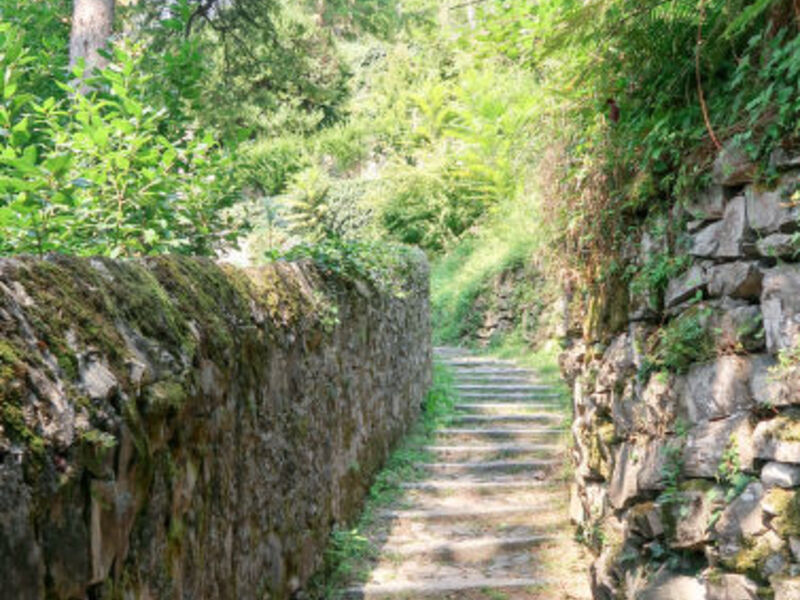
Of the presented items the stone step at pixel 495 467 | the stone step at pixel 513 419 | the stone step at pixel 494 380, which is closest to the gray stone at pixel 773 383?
the stone step at pixel 495 467

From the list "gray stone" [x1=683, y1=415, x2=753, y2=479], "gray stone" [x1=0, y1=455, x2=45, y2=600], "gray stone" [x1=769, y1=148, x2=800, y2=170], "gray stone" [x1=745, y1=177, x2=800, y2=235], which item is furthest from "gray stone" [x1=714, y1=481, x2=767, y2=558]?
"gray stone" [x1=0, y1=455, x2=45, y2=600]

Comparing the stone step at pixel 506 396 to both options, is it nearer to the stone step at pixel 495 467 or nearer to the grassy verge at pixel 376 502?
the grassy verge at pixel 376 502

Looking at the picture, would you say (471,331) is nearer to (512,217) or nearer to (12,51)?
(512,217)

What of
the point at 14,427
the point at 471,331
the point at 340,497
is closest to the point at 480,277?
the point at 471,331

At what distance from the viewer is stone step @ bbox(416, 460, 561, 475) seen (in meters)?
6.57

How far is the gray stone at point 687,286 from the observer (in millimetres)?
3252

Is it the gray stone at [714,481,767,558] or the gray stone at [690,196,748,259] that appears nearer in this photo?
the gray stone at [714,481,767,558]

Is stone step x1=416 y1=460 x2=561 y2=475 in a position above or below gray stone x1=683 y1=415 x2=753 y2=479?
below

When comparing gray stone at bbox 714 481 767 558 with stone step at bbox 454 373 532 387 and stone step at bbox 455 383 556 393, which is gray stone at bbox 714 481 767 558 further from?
stone step at bbox 454 373 532 387

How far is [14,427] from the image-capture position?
1336mm

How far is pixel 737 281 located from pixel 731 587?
125 centimetres

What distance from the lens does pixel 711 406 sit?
3.10m

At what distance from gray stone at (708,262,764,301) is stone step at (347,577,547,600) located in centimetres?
245

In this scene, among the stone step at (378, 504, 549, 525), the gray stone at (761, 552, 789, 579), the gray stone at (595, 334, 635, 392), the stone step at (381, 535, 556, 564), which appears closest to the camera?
the gray stone at (761, 552, 789, 579)
